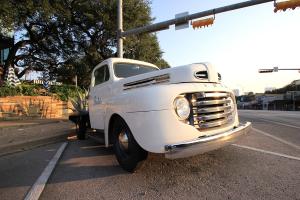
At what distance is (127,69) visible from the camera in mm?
7156

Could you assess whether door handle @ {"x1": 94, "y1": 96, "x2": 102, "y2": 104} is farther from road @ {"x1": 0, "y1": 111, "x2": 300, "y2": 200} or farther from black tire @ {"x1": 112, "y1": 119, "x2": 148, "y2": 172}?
black tire @ {"x1": 112, "y1": 119, "x2": 148, "y2": 172}

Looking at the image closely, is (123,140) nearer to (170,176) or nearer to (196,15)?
(170,176)

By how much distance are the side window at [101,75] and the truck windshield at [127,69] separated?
0.27 meters

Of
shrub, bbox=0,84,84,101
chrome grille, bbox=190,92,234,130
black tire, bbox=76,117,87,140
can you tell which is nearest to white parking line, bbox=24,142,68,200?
black tire, bbox=76,117,87,140

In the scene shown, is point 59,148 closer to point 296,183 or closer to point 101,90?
point 101,90

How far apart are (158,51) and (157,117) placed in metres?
31.1

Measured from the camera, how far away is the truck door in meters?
6.91

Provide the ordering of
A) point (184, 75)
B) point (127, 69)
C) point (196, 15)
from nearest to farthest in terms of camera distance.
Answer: point (184, 75), point (127, 69), point (196, 15)

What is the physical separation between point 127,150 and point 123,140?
216 mm

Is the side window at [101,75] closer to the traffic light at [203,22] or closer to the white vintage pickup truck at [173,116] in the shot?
the white vintage pickup truck at [173,116]

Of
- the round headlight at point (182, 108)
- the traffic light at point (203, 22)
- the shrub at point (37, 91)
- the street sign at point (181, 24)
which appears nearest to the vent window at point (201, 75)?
the round headlight at point (182, 108)

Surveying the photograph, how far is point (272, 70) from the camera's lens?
39.3 metres

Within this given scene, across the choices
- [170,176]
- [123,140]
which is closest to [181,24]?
[123,140]

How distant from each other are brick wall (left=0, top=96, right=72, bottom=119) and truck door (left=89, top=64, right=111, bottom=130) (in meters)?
12.9
